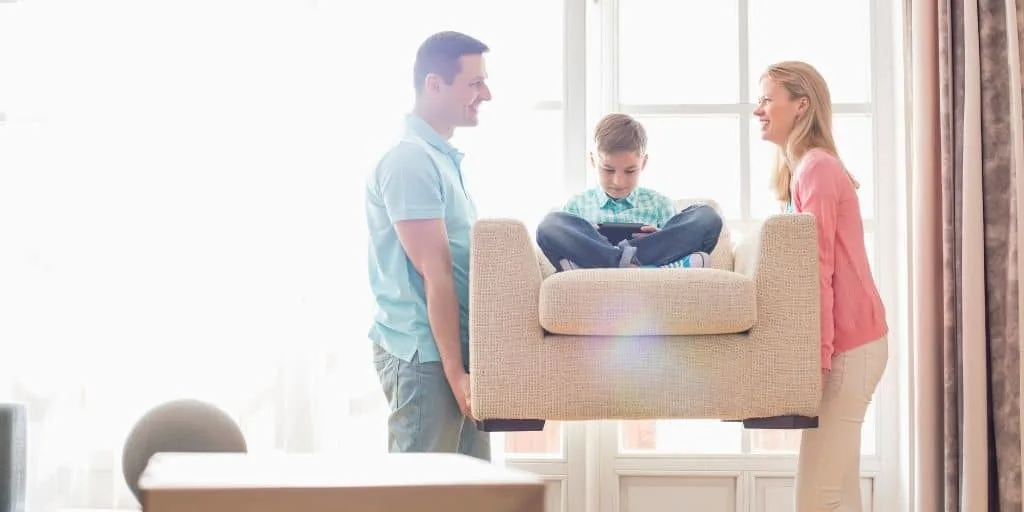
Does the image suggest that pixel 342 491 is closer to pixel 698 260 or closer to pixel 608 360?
pixel 608 360

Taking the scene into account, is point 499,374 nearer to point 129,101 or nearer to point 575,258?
point 575,258

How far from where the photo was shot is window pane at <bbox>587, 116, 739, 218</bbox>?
301 cm

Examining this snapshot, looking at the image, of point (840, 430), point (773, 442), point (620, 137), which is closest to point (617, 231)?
point (620, 137)

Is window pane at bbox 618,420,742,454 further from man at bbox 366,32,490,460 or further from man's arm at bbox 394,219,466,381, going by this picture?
man's arm at bbox 394,219,466,381

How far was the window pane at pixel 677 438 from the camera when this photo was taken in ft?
9.86

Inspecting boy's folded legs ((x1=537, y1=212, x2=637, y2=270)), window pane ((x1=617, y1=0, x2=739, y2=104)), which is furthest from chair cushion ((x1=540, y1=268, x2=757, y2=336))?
window pane ((x1=617, y1=0, x2=739, y2=104))

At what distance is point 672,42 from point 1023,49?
2.91ft

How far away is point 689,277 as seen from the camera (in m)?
1.99

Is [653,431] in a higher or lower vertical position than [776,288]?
lower

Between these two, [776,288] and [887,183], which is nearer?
[776,288]

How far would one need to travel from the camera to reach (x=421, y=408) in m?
2.05

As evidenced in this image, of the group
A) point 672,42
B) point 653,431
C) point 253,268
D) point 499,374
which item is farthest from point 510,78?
point 499,374

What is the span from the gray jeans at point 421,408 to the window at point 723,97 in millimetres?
1011

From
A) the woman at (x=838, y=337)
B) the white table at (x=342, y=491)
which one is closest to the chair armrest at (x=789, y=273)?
the woman at (x=838, y=337)
